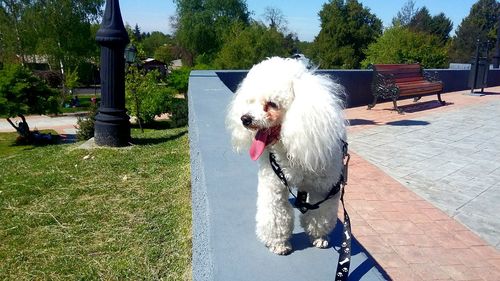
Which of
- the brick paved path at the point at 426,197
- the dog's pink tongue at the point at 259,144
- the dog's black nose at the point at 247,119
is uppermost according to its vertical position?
the dog's black nose at the point at 247,119

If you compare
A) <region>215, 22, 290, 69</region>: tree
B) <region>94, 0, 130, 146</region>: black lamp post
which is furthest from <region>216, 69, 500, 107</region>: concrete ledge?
<region>215, 22, 290, 69</region>: tree

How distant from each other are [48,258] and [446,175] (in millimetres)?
4585

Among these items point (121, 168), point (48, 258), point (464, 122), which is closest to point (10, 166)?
point (121, 168)

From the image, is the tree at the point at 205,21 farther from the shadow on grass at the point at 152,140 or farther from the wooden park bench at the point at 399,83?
the shadow on grass at the point at 152,140

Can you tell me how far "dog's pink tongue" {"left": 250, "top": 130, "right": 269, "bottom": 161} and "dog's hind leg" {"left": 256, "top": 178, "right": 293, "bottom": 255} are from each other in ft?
0.54

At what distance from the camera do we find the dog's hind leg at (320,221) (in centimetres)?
192

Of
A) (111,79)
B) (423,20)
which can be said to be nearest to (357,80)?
(111,79)

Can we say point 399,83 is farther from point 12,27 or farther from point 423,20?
point 423,20

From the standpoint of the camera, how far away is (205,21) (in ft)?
186

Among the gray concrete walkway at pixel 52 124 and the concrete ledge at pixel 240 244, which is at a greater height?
the concrete ledge at pixel 240 244

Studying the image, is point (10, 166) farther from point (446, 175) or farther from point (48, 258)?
point (446, 175)

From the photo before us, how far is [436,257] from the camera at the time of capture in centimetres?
333

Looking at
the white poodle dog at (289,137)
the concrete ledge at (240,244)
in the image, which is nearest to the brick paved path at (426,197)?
the concrete ledge at (240,244)

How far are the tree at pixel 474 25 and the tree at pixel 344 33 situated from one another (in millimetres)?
13181
